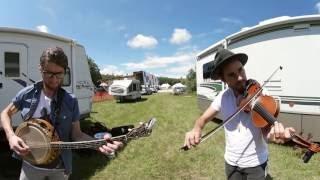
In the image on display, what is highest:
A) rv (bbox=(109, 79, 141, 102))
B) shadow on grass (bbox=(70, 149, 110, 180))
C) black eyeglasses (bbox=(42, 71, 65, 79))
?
black eyeglasses (bbox=(42, 71, 65, 79))

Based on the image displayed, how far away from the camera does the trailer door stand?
8430 millimetres

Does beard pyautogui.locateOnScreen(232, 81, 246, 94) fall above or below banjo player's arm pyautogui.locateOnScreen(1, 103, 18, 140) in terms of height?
above

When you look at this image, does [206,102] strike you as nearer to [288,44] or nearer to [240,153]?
[288,44]

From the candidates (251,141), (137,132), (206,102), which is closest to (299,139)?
(251,141)

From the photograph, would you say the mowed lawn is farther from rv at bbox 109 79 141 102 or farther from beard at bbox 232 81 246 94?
rv at bbox 109 79 141 102

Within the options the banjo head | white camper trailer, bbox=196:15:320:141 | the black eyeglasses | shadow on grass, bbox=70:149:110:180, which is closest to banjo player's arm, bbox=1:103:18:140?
the banjo head

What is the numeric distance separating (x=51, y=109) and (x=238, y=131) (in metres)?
1.54

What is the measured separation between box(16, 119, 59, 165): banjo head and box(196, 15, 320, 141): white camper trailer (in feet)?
22.7

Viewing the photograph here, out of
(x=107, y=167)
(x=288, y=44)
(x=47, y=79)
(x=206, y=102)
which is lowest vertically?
(x=107, y=167)

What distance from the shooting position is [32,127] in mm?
2775

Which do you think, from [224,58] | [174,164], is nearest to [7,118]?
[224,58]

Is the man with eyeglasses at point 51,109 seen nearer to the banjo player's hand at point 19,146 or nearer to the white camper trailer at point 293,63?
the banjo player's hand at point 19,146

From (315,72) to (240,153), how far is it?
5.88m

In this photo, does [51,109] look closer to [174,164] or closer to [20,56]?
[174,164]
